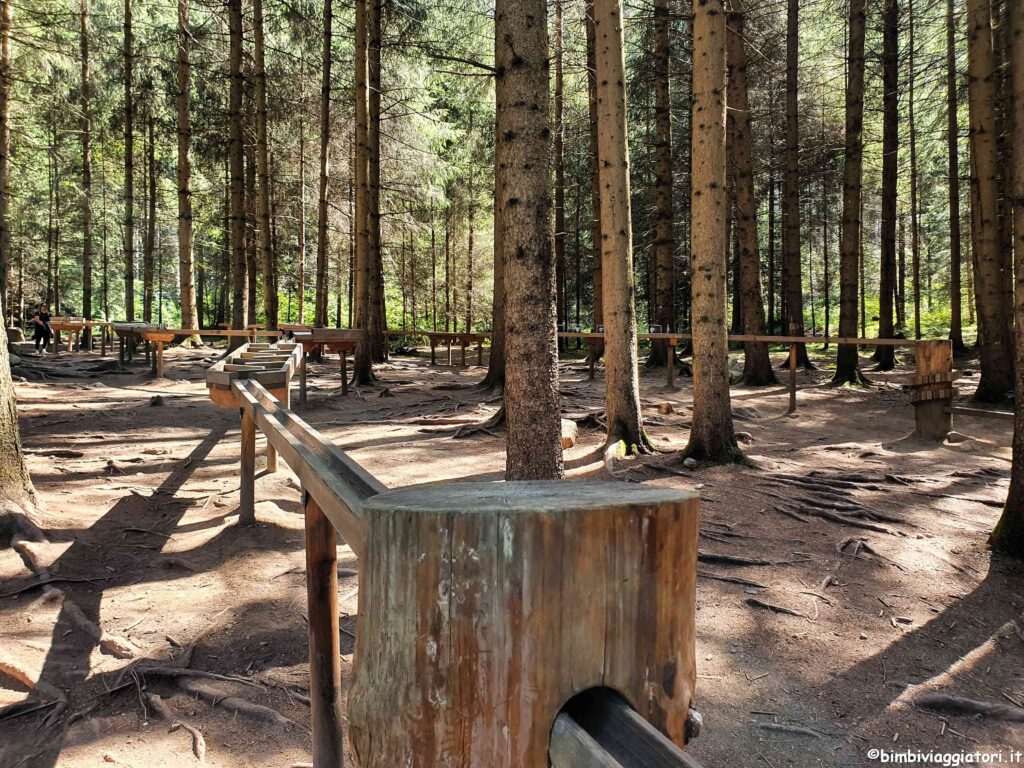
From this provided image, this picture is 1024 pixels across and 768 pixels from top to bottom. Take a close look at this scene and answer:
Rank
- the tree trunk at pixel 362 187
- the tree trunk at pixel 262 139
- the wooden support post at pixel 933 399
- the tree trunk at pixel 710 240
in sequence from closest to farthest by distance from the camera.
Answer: the tree trunk at pixel 710 240
the wooden support post at pixel 933 399
the tree trunk at pixel 362 187
the tree trunk at pixel 262 139

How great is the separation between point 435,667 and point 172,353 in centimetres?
2078

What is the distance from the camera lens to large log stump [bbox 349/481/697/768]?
3.10ft

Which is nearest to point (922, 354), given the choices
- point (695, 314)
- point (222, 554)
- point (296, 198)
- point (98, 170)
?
point (695, 314)

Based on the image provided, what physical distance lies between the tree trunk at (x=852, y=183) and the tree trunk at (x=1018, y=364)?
9.55 meters

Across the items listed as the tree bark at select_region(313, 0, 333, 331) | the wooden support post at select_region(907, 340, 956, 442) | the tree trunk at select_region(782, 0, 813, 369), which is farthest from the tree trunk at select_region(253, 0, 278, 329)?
the wooden support post at select_region(907, 340, 956, 442)

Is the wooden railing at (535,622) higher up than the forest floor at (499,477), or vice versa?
the wooden railing at (535,622)

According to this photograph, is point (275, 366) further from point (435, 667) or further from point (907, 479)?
point (907, 479)

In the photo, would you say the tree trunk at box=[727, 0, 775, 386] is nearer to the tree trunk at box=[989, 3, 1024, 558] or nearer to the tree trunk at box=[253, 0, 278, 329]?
the tree trunk at box=[989, 3, 1024, 558]

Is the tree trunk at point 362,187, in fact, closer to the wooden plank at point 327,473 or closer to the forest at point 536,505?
the forest at point 536,505

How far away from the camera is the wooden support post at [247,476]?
5324 millimetres

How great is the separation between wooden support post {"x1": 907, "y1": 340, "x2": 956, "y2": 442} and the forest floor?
0.42 meters

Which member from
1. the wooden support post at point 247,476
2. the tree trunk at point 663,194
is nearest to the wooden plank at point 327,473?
the wooden support post at point 247,476

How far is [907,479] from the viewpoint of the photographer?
718 cm

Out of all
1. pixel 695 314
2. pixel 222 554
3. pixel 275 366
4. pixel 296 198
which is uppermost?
pixel 296 198
